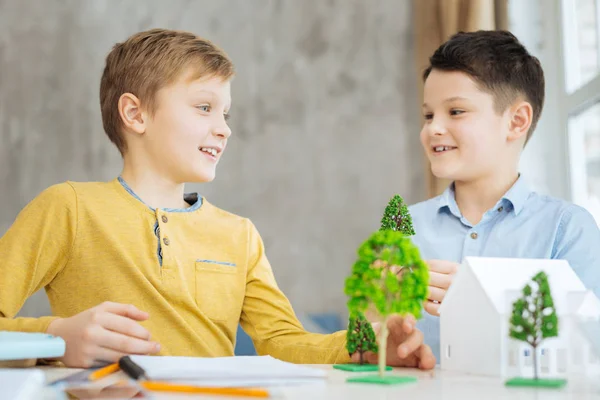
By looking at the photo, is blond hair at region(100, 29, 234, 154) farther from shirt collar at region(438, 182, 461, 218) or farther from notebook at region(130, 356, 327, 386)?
notebook at region(130, 356, 327, 386)

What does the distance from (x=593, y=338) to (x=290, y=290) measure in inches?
103

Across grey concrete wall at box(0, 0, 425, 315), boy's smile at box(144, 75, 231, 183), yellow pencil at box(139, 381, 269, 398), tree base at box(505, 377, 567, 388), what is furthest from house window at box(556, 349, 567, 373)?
grey concrete wall at box(0, 0, 425, 315)

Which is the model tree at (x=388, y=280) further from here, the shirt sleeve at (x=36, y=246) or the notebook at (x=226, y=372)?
the shirt sleeve at (x=36, y=246)

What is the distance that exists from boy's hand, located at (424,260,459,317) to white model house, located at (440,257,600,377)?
0.19 meters

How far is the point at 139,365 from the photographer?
2.59 ft

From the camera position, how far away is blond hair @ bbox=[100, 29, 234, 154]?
1.57 m

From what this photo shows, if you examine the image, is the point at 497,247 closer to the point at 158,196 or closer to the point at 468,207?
the point at 468,207

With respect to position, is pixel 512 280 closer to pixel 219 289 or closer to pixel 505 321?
pixel 505 321

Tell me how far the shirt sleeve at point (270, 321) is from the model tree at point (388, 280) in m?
0.48

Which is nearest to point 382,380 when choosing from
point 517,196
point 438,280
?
point 438,280

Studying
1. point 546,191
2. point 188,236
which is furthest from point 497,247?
point 546,191

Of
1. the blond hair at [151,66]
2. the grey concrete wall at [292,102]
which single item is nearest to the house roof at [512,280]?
the blond hair at [151,66]

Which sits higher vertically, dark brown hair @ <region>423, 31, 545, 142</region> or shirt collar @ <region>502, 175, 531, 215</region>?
dark brown hair @ <region>423, 31, 545, 142</region>

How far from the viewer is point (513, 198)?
62.1 inches
